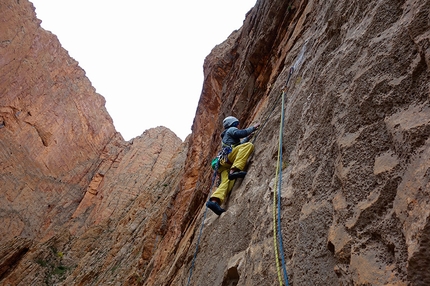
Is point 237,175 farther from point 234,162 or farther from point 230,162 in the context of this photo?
point 230,162

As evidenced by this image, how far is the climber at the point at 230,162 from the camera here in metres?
4.74

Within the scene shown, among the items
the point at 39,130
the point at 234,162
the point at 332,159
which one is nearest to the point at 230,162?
the point at 234,162

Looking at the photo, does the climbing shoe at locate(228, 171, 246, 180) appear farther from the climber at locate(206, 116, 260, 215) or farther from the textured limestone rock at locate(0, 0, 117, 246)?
the textured limestone rock at locate(0, 0, 117, 246)

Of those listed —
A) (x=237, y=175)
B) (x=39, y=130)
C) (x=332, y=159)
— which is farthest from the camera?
(x=39, y=130)

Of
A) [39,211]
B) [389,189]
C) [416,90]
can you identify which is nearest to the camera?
[389,189]

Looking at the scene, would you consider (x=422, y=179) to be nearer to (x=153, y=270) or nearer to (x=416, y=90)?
(x=416, y=90)

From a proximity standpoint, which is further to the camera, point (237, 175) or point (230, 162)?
point (230, 162)

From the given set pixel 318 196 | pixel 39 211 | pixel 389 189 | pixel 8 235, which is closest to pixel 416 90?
pixel 389 189

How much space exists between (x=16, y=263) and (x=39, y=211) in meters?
12.8

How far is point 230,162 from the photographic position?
5305mm

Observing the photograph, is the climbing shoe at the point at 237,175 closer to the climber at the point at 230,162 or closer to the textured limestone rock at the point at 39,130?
the climber at the point at 230,162

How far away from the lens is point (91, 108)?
46.9m

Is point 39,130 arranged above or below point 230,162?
above

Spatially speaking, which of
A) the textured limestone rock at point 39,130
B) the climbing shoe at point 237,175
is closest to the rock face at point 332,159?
the climbing shoe at point 237,175
